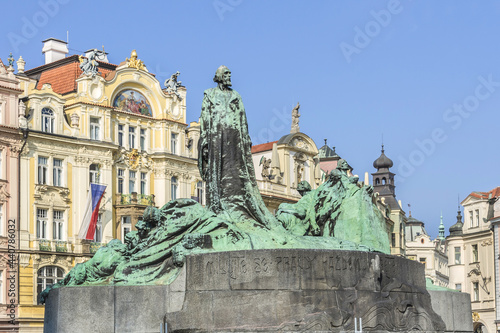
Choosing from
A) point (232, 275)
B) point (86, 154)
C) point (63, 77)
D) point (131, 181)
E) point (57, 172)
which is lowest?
point (232, 275)

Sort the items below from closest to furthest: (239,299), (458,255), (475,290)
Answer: (239,299) → (475,290) → (458,255)

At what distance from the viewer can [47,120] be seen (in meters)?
43.0

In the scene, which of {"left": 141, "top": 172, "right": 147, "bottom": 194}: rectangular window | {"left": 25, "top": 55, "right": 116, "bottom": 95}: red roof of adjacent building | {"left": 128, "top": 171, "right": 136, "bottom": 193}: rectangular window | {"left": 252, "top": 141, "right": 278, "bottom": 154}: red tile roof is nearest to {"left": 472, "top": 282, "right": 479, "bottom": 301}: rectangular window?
{"left": 252, "top": 141, "right": 278, "bottom": 154}: red tile roof

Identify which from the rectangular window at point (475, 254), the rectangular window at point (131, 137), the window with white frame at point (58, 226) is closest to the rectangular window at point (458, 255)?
the rectangular window at point (475, 254)

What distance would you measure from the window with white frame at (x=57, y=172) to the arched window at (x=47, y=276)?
379 cm

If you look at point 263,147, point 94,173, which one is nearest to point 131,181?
point 94,173

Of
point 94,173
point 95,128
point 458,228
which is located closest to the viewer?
point 94,173

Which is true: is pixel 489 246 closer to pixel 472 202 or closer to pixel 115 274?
pixel 472 202

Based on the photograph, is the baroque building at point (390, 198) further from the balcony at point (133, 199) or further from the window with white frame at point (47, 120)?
the window with white frame at point (47, 120)

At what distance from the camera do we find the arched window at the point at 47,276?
4066cm

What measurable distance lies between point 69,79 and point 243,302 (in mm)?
34338

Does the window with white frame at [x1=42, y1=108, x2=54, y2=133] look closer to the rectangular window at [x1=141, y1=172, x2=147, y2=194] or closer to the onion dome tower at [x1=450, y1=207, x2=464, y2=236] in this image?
the rectangular window at [x1=141, y1=172, x2=147, y2=194]

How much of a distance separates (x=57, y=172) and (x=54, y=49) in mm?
7986

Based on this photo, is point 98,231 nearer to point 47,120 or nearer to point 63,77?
point 47,120
